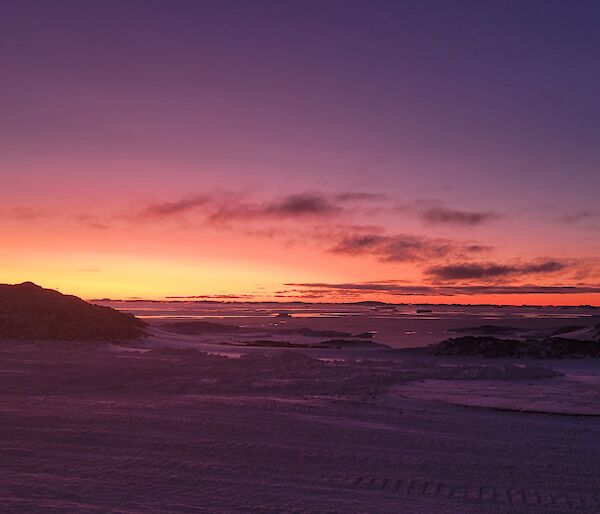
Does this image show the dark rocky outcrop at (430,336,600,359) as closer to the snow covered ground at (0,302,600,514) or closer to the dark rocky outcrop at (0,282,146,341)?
the snow covered ground at (0,302,600,514)

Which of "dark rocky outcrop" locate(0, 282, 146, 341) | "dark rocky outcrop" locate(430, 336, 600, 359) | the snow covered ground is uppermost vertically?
"dark rocky outcrop" locate(0, 282, 146, 341)

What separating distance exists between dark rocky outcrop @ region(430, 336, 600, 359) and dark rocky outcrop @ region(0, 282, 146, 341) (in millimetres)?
14310

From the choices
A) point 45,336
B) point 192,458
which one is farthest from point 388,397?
point 45,336

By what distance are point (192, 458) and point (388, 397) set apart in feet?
22.4

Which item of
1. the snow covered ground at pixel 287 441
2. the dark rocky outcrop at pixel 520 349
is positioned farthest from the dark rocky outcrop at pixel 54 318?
the dark rocky outcrop at pixel 520 349

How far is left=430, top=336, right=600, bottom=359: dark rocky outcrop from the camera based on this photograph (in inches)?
1041

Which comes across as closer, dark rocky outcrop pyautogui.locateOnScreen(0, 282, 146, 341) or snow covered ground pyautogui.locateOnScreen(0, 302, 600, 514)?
snow covered ground pyautogui.locateOnScreen(0, 302, 600, 514)

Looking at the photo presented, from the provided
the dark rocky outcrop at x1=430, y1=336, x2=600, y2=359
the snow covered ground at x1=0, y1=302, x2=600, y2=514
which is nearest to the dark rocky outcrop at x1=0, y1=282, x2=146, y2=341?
the snow covered ground at x1=0, y1=302, x2=600, y2=514

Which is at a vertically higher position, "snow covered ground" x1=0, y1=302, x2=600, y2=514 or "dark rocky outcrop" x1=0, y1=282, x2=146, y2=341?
"dark rocky outcrop" x1=0, y1=282, x2=146, y2=341

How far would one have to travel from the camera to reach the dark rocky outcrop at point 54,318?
26375 millimetres

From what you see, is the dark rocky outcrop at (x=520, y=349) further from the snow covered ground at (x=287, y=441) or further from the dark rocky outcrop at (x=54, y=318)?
the dark rocky outcrop at (x=54, y=318)

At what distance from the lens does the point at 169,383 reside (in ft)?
50.3

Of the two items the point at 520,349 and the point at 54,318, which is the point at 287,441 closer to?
the point at 520,349

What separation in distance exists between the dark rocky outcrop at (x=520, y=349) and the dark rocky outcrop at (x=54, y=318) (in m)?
14.3
